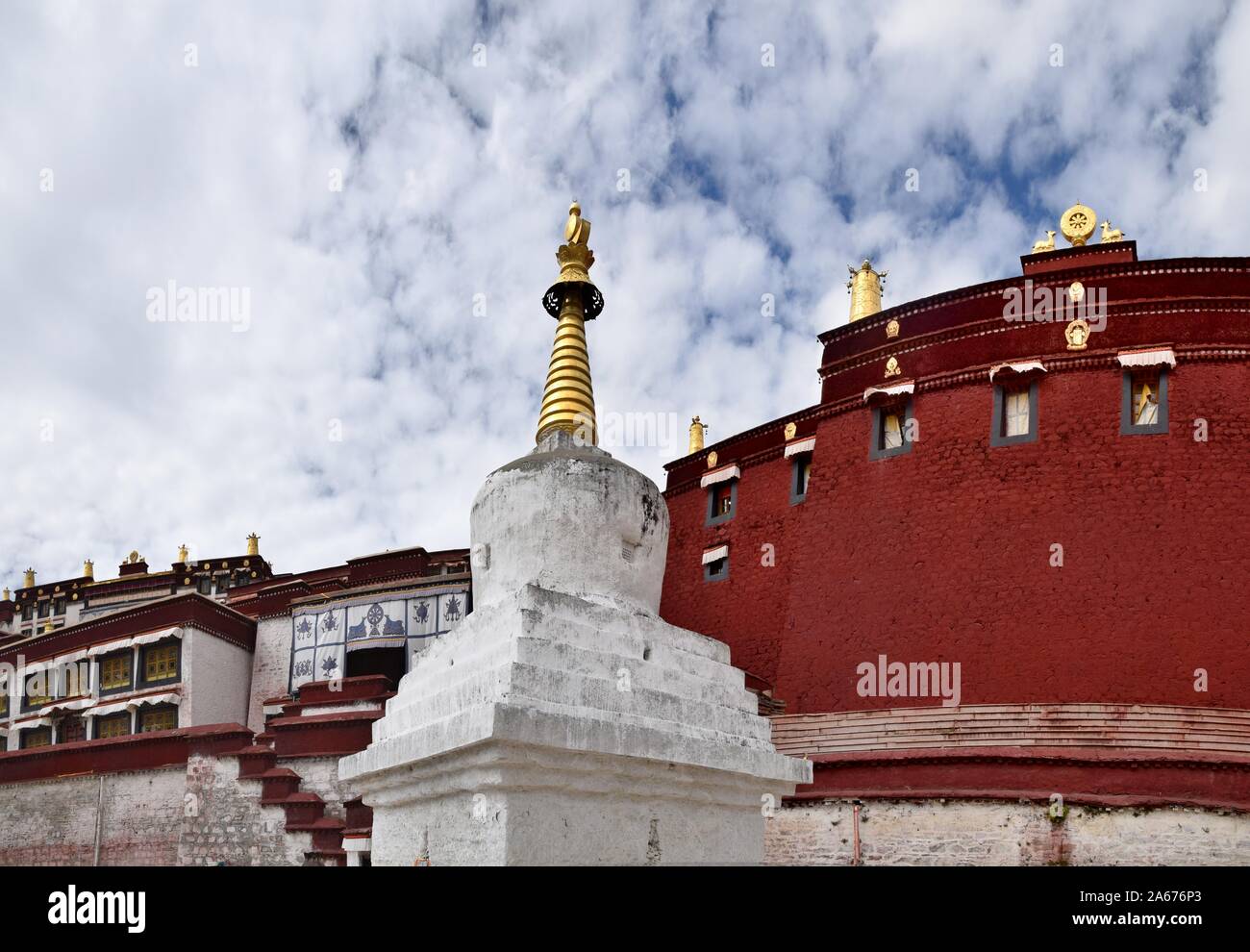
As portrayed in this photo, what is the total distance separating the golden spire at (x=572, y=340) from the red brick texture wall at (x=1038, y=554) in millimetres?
9983

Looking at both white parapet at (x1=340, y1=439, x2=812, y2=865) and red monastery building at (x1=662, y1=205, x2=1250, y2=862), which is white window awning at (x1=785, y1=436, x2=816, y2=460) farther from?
white parapet at (x1=340, y1=439, x2=812, y2=865)

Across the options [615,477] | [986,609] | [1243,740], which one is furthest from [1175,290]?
[615,477]

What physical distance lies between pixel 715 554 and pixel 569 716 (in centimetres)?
1583

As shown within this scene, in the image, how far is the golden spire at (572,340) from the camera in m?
9.08

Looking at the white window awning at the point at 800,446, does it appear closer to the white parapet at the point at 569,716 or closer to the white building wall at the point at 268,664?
the white parapet at the point at 569,716

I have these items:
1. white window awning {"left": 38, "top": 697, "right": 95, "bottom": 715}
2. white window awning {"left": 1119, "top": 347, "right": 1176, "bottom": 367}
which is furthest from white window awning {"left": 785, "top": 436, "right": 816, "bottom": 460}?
white window awning {"left": 38, "top": 697, "right": 95, "bottom": 715}

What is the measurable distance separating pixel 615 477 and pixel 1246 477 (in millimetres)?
12834

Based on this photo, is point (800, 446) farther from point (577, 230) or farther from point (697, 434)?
→ point (577, 230)

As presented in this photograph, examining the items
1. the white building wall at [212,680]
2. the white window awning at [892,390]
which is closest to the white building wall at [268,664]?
the white building wall at [212,680]

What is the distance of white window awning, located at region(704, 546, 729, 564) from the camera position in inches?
872

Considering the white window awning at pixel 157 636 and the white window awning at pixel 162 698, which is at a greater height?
the white window awning at pixel 157 636

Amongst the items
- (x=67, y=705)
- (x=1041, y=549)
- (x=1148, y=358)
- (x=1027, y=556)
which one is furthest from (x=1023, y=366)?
(x=67, y=705)
